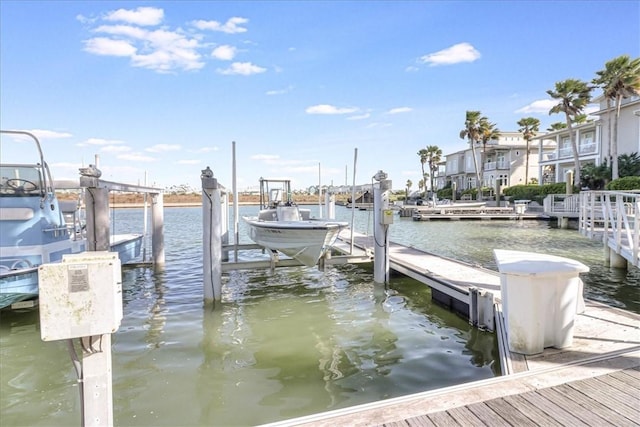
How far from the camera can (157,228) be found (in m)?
12.1

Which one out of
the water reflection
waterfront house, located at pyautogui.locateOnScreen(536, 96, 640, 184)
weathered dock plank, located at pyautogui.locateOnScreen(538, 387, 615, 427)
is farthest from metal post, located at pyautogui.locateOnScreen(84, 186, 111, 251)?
waterfront house, located at pyautogui.locateOnScreen(536, 96, 640, 184)

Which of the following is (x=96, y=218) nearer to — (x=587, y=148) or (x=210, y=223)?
(x=210, y=223)

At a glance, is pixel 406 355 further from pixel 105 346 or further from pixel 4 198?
pixel 4 198

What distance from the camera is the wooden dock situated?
294 centimetres

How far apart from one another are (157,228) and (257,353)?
24.7 feet

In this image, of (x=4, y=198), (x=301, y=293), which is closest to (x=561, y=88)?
(x=301, y=293)

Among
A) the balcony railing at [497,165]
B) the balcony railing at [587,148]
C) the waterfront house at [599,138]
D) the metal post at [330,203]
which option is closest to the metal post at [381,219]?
the metal post at [330,203]

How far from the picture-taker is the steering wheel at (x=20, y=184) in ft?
24.1

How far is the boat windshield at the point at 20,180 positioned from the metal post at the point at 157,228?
14.2ft

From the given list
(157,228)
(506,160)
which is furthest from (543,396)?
(506,160)

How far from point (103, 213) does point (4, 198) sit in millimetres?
1783

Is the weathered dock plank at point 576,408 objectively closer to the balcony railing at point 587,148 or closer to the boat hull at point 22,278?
the boat hull at point 22,278

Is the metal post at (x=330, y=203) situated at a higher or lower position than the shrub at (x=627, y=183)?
lower

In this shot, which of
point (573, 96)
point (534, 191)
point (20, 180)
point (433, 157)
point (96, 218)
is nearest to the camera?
point (96, 218)
